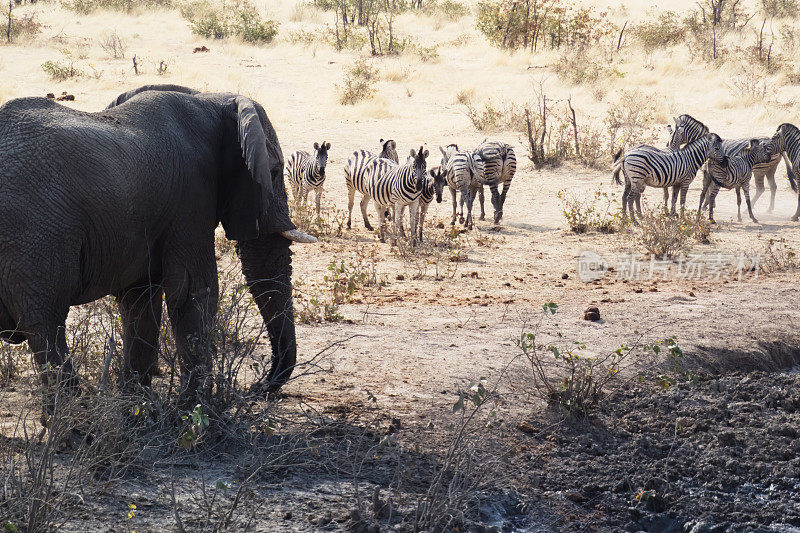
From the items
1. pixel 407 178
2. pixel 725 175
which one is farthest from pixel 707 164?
pixel 407 178

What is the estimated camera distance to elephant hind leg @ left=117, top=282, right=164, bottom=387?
5.11 meters

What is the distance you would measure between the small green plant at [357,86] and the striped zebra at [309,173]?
8.13 m

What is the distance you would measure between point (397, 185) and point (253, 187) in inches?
256

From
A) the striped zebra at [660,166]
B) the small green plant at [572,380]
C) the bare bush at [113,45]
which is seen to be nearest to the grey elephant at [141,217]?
the small green plant at [572,380]

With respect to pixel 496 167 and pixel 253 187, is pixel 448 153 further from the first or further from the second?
pixel 253 187

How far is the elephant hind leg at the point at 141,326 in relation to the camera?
511 centimetres

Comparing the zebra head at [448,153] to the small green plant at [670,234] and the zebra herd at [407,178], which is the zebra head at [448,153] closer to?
the zebra herd at [407,178]

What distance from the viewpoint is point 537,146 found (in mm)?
17016

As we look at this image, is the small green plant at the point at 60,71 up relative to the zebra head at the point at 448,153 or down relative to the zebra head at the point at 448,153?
up

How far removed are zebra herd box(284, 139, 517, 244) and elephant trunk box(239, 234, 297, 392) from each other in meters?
5.47

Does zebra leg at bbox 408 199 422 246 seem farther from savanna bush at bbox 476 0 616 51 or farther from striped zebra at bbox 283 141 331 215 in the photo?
savanna bush at bbox 476 0 616 51

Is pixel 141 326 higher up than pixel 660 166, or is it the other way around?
pixel 660 166

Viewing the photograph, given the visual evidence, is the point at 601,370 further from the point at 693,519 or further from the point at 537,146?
the point at 537,146

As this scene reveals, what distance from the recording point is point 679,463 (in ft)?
17.7
